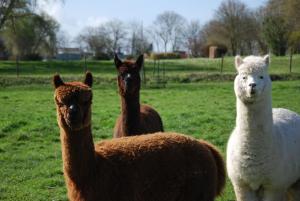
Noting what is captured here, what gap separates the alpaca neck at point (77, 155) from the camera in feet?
14.5

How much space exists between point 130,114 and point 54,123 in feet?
23.8

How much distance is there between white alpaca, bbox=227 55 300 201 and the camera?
545 centimetres

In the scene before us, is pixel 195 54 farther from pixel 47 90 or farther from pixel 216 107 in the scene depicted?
pixel 216 107

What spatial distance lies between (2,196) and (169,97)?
14132 mm

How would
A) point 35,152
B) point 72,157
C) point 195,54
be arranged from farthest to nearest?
1. point 195,54
2. point 35,152
3. point 72,157

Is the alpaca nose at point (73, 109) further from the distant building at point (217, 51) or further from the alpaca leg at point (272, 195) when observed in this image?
the distant building at point (217, 51)

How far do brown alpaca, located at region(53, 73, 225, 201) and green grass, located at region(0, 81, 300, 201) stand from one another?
8.18 ft

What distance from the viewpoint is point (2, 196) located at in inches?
294

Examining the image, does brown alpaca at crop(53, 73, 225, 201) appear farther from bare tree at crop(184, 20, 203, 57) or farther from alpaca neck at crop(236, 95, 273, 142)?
bare tree at crop(184, 20, 203, 57)

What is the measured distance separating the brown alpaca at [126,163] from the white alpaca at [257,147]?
0.58 meters

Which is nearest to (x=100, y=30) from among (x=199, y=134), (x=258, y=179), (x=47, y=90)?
(x=47, y=90)

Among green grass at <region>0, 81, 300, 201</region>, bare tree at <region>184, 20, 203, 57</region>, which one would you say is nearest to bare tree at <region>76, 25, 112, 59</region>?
bare tree at <region>184, 20, 203, 57</region>

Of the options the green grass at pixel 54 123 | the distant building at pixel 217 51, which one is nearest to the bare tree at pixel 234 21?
the distant building at pixel 217 51

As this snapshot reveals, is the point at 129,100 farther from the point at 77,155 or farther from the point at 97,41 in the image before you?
the point at 97,41
